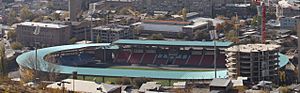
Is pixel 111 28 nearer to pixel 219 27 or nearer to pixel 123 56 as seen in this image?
pixel 123 56

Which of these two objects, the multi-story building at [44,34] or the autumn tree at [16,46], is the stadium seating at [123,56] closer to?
the multi-story building at [44,34]

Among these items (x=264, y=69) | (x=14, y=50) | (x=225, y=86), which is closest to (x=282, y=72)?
(x=264, y=69)

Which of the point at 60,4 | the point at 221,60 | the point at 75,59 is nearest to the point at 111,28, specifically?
the point at 75,59

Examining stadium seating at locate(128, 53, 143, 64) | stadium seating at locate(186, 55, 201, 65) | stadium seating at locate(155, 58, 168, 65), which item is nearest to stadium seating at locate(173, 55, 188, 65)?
stadium seating at locate(186, 55, 201, 65)

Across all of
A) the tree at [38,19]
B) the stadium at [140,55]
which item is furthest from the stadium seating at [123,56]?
the tree at [38,19]

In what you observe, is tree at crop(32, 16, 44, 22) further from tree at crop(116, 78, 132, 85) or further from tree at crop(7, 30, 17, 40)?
tree at crop(116, 78, 132, 85)
